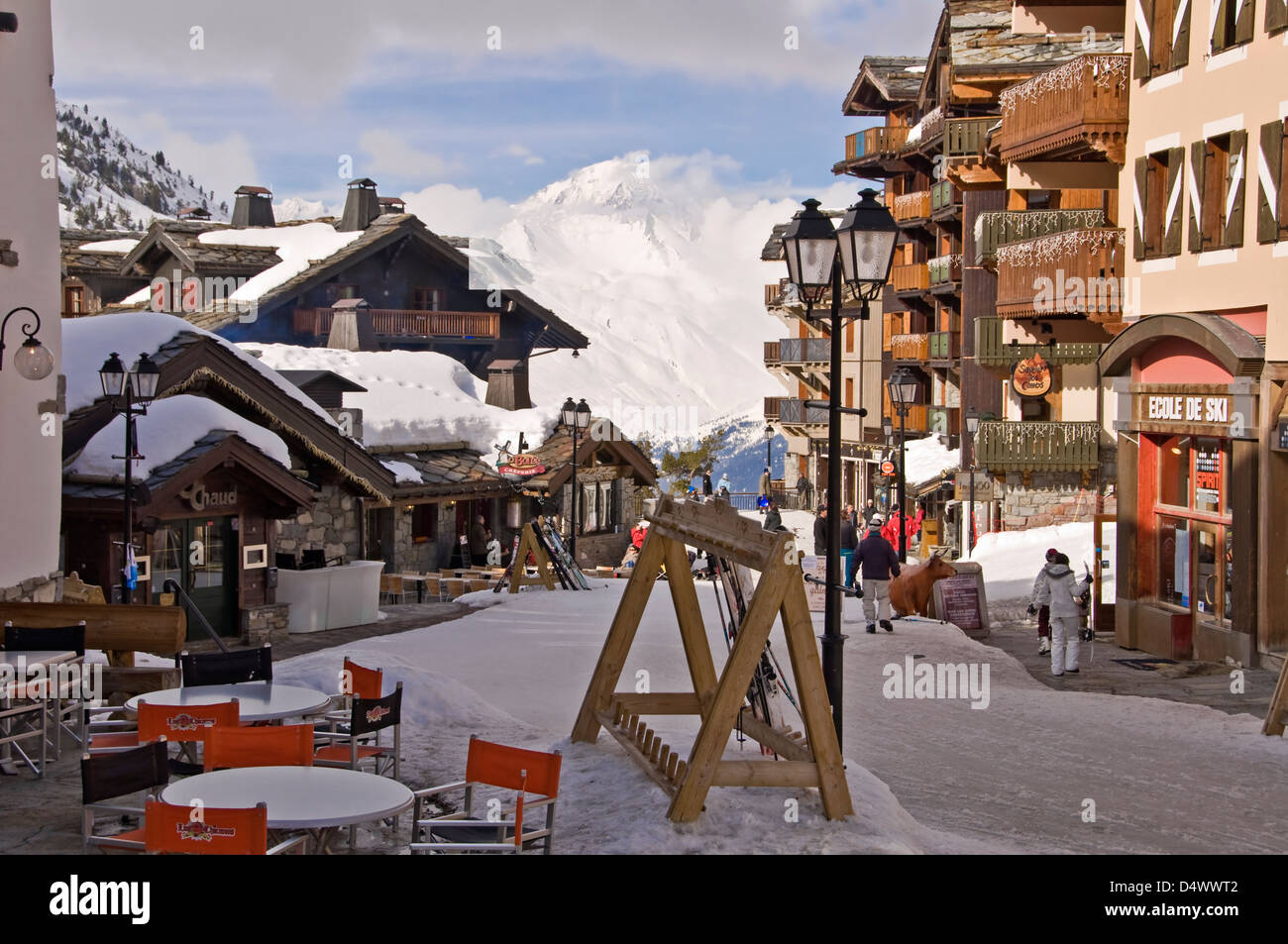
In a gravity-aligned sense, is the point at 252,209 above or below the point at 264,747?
above

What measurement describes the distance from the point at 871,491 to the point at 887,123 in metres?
14.4

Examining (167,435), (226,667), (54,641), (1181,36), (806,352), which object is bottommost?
(226,667)

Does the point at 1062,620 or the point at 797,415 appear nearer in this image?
the point at 1062,620

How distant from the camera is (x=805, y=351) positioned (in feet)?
198

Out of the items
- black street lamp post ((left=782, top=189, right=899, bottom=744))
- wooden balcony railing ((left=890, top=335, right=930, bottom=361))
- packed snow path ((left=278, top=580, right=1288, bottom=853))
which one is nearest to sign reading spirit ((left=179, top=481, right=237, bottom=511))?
packed snow path ((left=278, top=580, right=1288, bottom=853))

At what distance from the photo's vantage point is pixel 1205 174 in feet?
60.5

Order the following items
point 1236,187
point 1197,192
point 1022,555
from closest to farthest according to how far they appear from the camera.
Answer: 1. point 1236,187
2. point 1197,192
3. point 1022,555

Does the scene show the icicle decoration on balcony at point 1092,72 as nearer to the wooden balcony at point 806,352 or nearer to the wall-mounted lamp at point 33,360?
the wall-mounted lamp at point 33,360

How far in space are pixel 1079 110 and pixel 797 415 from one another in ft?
130

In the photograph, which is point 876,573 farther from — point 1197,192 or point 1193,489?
point 1197,192

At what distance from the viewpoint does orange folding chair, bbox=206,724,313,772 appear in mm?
7879

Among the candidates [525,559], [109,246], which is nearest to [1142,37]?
[525,559]

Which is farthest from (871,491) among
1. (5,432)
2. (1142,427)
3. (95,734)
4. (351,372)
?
(95,734)
